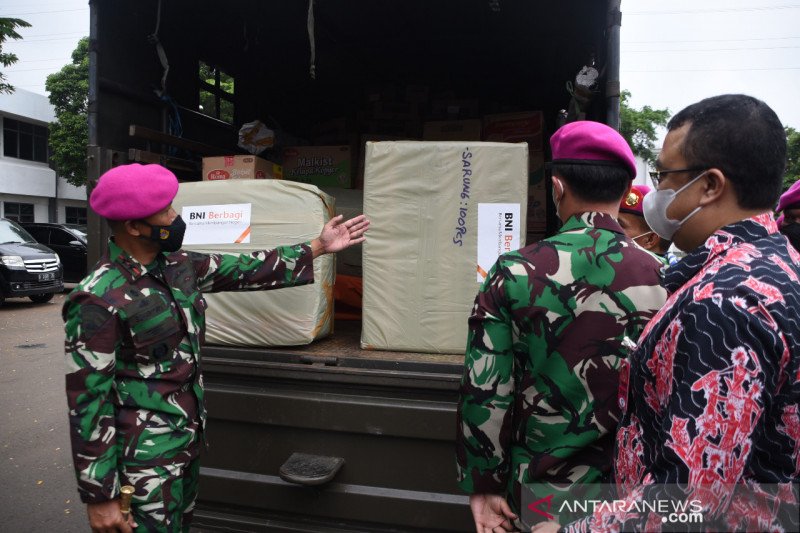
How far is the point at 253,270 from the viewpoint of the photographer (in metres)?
2.18

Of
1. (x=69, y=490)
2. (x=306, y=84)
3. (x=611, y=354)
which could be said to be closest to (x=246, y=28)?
(x=306, y=84)

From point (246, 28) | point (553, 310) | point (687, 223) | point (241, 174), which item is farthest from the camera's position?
point (246, 28)

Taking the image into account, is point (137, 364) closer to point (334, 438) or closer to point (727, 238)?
point (334, 438)

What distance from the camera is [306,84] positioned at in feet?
15.3

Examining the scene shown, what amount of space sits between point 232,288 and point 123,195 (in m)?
0.55

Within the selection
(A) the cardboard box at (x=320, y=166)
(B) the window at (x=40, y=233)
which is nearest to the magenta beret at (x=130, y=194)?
(A) the cardboard box at (x=320, y=166)

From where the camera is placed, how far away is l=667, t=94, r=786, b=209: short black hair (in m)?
0.92

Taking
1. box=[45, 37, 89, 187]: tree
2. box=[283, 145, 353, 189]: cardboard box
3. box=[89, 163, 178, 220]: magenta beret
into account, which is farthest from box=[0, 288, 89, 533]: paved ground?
box=[45, 37, 89, 187]: tree

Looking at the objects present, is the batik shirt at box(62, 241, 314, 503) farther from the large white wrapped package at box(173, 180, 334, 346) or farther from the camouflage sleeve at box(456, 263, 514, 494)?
the camouflage sleeve at box(456, 263, 514, 494)

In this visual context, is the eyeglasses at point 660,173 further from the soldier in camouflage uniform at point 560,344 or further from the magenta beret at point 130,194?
the magenta beret at point 130,194

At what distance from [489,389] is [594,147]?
2.21 ft

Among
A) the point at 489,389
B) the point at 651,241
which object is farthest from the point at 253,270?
the point at 651,241

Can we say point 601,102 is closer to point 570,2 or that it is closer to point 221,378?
point 570,2

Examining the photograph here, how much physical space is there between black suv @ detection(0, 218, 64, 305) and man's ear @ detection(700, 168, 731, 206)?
38.5 ft
